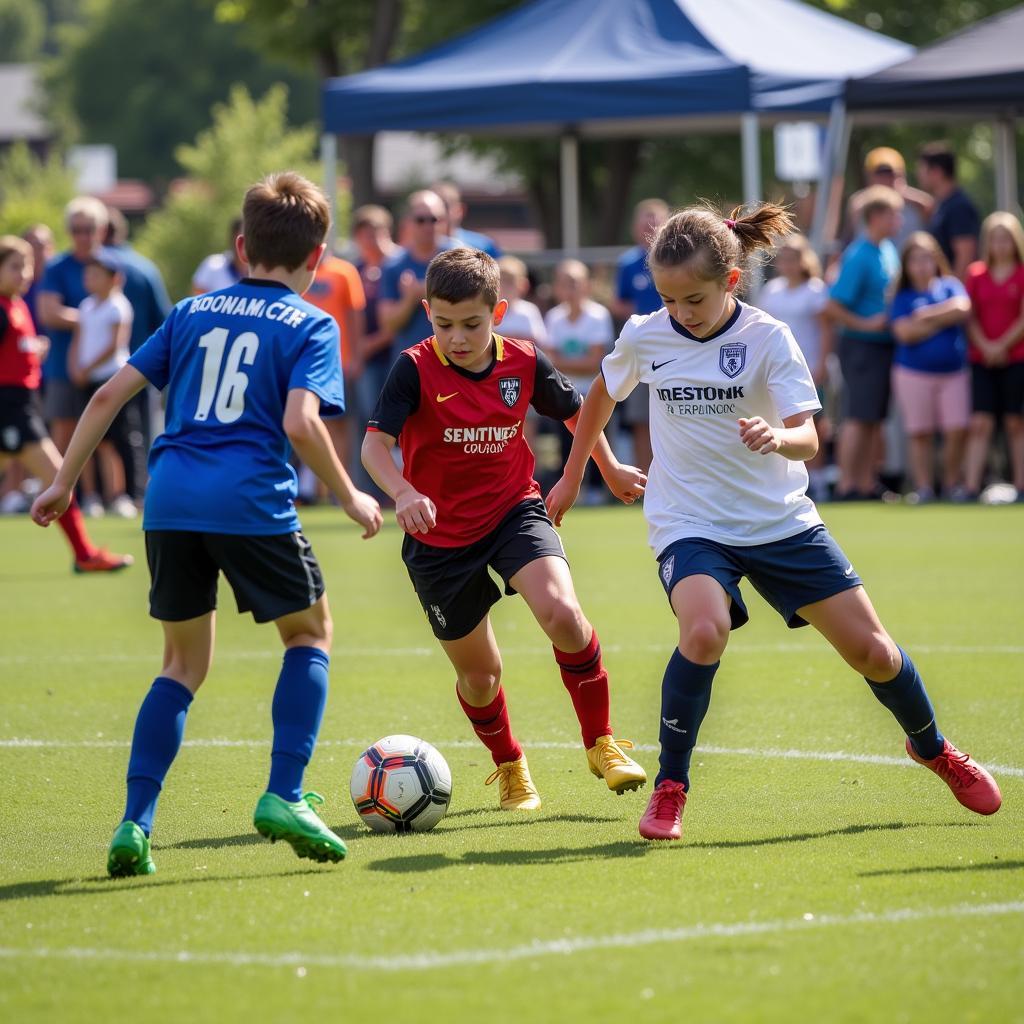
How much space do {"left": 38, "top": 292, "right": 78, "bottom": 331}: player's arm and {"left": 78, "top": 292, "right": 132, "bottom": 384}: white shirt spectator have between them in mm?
76

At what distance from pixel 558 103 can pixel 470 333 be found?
12011 mm

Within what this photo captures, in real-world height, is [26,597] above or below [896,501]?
above

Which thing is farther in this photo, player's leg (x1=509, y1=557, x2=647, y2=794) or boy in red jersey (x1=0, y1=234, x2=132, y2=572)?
boy in red jersey (x1=0, y1=234, x2=132, y2=572)

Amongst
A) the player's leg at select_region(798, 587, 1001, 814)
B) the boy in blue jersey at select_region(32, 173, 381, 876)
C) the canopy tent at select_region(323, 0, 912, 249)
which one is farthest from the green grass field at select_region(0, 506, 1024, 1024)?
the canopy tent at select_region(323, 0, 912, 249)

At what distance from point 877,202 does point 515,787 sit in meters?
10.6

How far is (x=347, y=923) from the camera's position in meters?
4.17

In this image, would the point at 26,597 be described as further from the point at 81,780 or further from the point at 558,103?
the point at 558,103

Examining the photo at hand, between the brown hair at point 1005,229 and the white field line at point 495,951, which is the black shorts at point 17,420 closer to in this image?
the brown hair at point 1005,229

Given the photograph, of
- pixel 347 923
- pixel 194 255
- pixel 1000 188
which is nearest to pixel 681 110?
pixel 1000 188

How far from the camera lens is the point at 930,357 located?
15562 millimetres

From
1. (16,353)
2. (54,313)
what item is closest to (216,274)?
(54,313)

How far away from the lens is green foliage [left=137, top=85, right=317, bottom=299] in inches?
2213

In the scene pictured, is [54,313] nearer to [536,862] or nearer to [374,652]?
[374,652]

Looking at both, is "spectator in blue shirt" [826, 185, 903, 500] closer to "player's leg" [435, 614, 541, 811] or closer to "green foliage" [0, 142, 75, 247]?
"player's leg" [435, 614, 541, 811]
